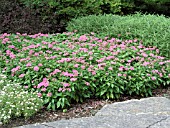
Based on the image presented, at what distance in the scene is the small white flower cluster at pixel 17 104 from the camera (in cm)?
397

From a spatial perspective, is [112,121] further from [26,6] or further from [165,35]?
[26,6]

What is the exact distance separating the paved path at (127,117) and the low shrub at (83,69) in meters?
0.44

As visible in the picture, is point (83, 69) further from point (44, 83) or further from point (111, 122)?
point (111, 122)

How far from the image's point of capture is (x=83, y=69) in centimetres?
479

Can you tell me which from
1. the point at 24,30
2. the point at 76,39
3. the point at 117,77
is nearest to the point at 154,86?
the point at 117,77

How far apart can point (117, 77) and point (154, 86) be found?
620mm

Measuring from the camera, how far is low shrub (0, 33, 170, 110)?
14.7ft

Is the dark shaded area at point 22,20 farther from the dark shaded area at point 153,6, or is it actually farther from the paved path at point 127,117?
the paved path at point 127,117

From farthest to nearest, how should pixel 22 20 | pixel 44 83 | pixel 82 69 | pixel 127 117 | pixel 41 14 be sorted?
pixel 41 14
pixel 22 20
pixel 82 69
pixel 44 83
pixel 127 117

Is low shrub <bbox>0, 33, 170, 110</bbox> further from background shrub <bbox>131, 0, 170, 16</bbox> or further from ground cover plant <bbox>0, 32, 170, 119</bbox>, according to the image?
background shrub <bbox>131, 0, 170, 16</bbox>

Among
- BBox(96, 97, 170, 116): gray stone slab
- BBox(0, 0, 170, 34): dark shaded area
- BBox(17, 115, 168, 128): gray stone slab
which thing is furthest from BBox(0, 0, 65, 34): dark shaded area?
BBox(17, 115, 168, 128): gray stone slab

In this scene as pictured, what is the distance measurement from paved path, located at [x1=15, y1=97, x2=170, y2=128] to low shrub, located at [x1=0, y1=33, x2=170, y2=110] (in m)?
0.44

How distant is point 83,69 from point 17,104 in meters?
1.13

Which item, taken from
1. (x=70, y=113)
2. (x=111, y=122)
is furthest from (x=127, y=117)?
(x=70, y=113)
